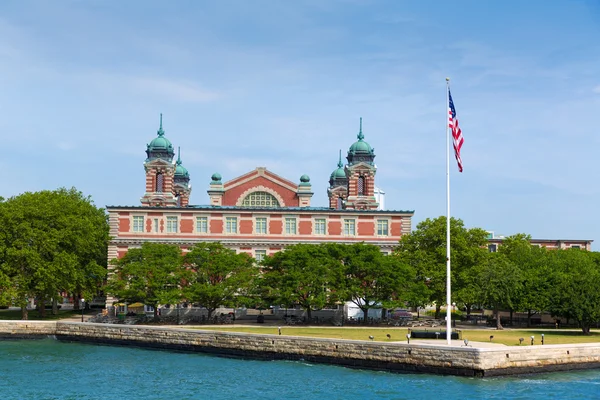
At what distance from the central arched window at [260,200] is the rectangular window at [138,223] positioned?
1872 centimetres

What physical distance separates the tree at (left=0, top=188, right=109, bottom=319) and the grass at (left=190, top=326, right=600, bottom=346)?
20.0 metres

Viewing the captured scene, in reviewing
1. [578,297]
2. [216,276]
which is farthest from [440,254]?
[216,276]

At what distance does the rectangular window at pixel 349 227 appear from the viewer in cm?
8388

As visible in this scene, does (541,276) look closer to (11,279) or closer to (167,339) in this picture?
(167,339)

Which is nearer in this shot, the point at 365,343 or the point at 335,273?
the point at 365,343

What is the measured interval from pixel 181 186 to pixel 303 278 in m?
61.3

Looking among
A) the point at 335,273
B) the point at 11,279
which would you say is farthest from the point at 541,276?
the point at 11,279

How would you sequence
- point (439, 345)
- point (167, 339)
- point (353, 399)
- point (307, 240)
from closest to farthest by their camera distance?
point (353, 399) < point (439, 345) < point (167, 339) < point (307, 240)

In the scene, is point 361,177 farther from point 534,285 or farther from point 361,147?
point 534,285

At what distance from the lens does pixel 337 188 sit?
415 feet

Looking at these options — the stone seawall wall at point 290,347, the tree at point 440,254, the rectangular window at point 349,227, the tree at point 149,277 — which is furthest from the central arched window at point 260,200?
the stone seawall wall at point 290,347

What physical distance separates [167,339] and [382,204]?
11776cm

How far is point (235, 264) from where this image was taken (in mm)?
69438

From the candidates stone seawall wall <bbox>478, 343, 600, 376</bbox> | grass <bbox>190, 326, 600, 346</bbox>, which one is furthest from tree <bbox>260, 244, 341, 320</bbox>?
stone seawall wall <bbox>478, 343, 600, 376</bbox>
